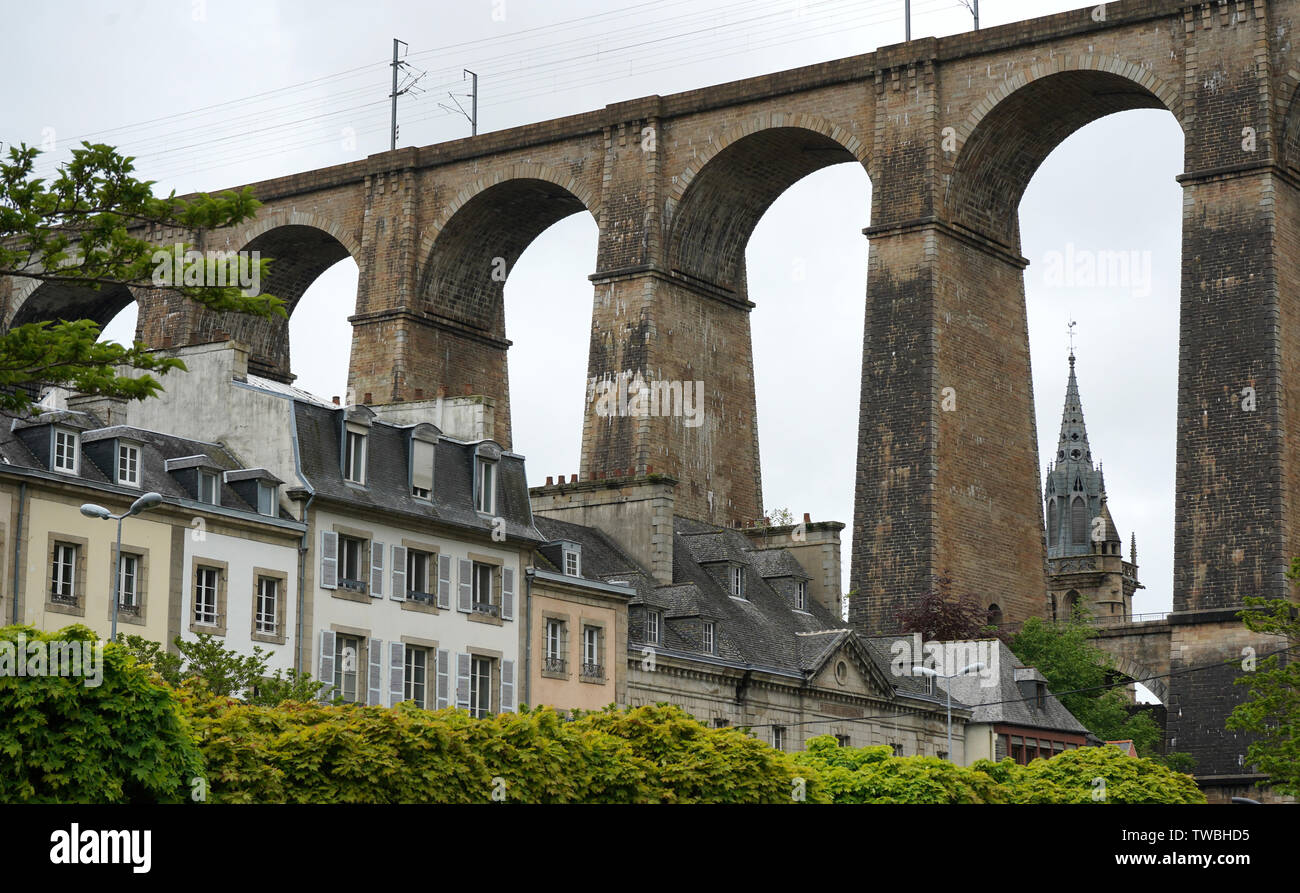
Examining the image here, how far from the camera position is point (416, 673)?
1695 inches

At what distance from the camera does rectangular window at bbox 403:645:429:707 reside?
42781 millimetres

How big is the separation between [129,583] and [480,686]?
348 inches

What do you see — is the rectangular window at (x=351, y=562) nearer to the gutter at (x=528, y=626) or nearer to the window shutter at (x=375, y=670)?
the window shutter at (x=375, y=670)

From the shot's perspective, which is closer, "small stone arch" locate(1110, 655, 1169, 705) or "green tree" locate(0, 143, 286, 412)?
"green tree" locate(0, 143, 286, 412)

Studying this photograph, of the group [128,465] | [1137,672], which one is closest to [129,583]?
[128,465]

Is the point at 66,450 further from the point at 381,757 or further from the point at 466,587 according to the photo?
the point at 381,757

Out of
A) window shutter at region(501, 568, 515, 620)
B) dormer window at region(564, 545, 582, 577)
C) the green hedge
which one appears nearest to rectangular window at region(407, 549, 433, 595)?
window shutter at region(501, 568, 515, 620)

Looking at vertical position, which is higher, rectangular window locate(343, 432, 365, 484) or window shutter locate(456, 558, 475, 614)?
rectangular window locate(343, 432, 365, 484)

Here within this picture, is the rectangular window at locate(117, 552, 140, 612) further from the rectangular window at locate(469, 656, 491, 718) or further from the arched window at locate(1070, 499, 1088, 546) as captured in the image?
the arched window at locate(1070, 499, 1088, 546)

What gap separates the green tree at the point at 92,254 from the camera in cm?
2867

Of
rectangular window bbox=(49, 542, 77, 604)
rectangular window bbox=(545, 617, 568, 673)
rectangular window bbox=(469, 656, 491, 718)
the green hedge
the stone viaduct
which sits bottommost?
the green hedge

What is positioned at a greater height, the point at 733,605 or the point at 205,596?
the point at 733,605

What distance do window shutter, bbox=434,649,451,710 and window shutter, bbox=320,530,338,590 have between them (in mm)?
2642

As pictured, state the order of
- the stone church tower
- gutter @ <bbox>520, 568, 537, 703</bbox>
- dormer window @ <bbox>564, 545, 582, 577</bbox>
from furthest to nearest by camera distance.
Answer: the stone church tower → dormer window @ <bbox>564, 545, 582, 577</bbox> → gutter @ <bbox>520, 568, 537, 703</bbox>
